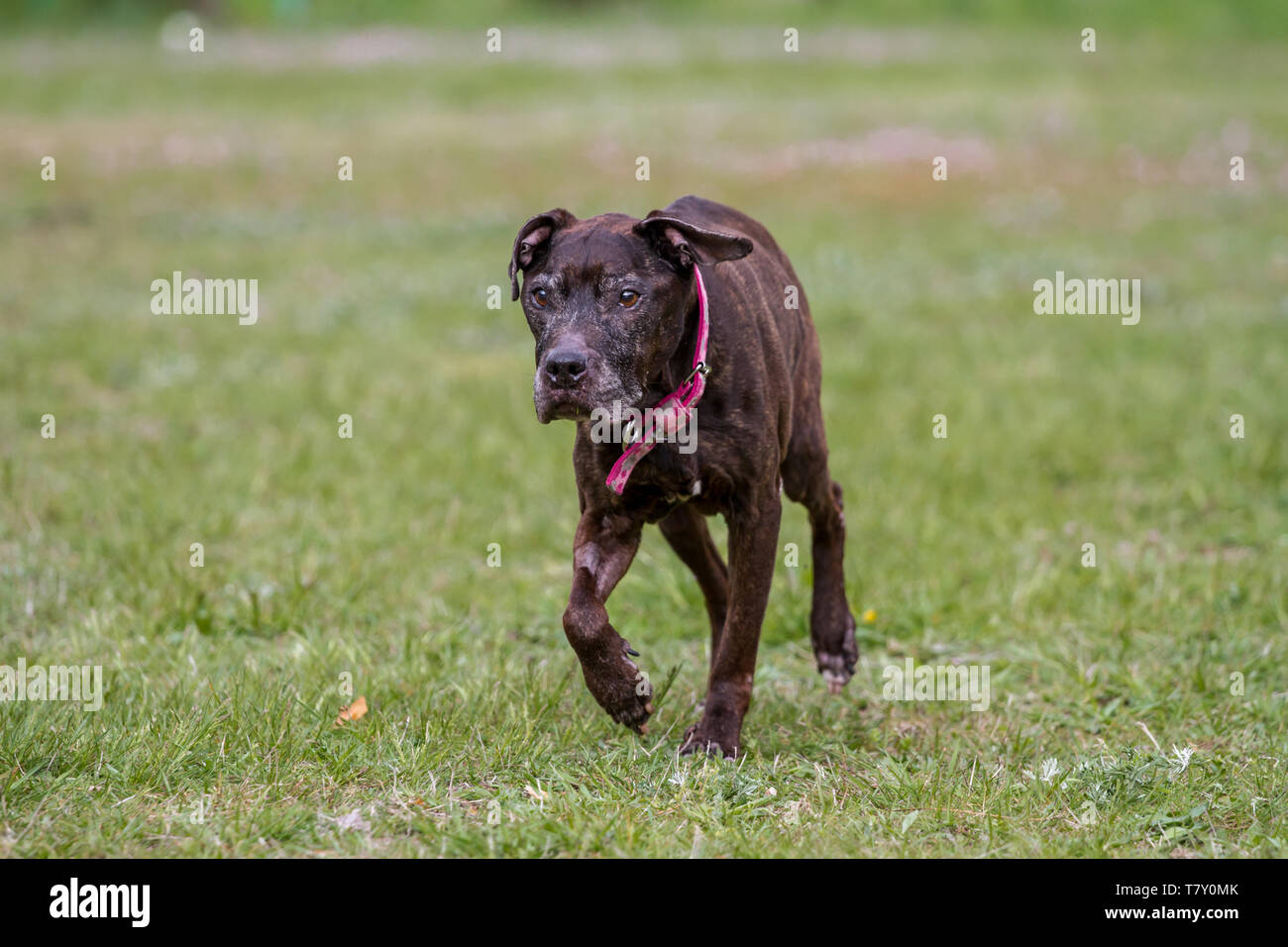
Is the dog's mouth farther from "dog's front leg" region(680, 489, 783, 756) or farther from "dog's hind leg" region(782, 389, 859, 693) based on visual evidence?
"dog's hind leg" region(782, 389, 859, 693)

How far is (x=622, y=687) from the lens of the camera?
4711 millimetres

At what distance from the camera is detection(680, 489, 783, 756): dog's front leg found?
4.93 m

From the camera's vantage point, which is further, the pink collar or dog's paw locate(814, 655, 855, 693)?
dog's paw locate(814, 655, 855, 693)

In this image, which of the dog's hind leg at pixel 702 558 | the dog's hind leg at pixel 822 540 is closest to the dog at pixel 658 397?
the dog's hind leg at pixel 702 558

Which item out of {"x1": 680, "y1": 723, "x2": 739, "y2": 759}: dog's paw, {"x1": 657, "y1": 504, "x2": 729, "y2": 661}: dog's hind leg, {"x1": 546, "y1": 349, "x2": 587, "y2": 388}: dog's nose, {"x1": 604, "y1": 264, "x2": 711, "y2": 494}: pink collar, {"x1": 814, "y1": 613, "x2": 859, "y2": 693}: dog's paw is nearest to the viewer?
{"x1": 546, "y1": 349, "x2": 587, "y2": 388}: dog's nose

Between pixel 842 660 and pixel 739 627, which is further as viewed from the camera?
pixel 842 660

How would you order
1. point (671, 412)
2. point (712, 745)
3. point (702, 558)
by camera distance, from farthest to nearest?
point (702, 558) → point (712, 745) → point (671, 412)

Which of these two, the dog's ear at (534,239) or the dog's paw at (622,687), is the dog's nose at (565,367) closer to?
the dog's ear at (534,239)

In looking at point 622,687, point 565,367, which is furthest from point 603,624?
point 565,367

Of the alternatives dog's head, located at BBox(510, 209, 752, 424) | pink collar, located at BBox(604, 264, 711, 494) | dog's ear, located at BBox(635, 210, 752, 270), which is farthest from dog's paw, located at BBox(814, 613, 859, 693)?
dog's ear, located at BBox(635, 210, 752, 270)

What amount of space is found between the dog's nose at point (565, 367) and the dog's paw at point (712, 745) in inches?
54.6

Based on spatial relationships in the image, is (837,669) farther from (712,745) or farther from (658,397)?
(658,397)

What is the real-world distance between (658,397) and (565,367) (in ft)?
1.62
